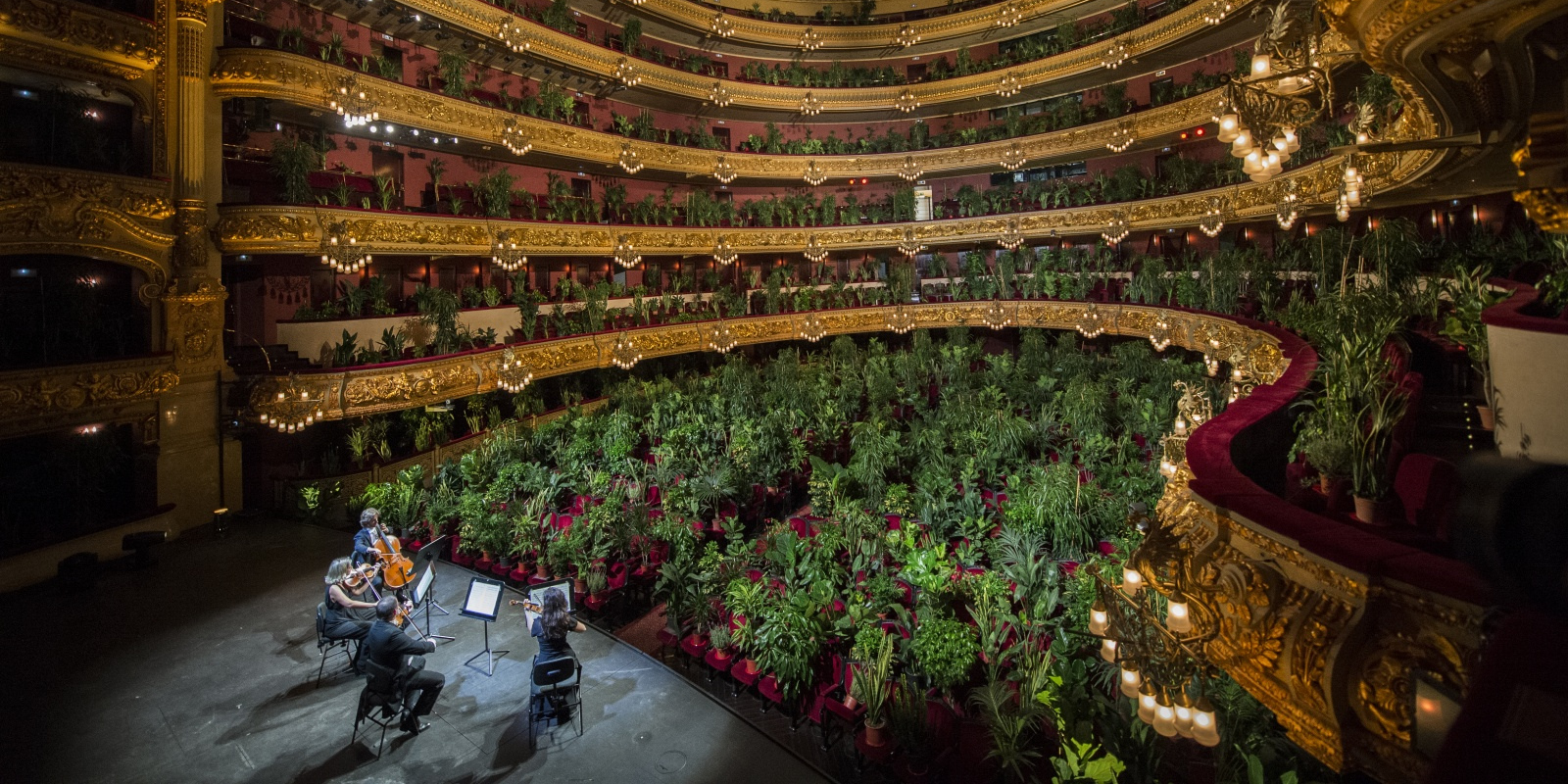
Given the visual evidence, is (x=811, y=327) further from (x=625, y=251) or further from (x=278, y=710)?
(x=278, y=710)

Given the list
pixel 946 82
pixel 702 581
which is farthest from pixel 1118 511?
pixel 946 82

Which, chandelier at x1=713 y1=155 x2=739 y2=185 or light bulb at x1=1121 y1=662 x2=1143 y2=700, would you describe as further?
chandelier at x1=713 y1=155 x2=739 y2=185

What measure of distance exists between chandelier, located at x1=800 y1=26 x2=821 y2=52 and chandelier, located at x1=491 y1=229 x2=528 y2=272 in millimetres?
15790

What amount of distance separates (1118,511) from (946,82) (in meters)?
22.2

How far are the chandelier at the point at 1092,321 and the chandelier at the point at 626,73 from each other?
17.2 metres

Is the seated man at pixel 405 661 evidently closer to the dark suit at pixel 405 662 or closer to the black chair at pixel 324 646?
the dark suit at pixel 405 662

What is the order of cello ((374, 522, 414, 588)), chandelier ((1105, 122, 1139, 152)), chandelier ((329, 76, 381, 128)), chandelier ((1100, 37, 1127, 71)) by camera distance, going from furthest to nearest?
chandelier ((1105, 122, 1139, 152)) → chandelier ((1100, 37, 1127, 71)) → chandelier ((329, 76, 381, 128)) → cello ((374, 522, 414, 588))

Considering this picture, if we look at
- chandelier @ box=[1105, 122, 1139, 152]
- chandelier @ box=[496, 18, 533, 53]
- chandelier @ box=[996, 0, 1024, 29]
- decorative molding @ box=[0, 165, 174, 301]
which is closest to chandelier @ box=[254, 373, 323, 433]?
decorative molding @ box=[0, 165, 174, 301]

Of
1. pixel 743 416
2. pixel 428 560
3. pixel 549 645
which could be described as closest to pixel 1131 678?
pixel 549 645

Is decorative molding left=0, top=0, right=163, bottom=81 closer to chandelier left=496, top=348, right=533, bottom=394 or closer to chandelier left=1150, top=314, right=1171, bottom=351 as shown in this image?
chandelier left=496, top=348, right=533, bottom=394

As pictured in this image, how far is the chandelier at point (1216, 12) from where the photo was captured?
58.2 ft

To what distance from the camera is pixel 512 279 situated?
69.3 feet

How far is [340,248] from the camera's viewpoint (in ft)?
47.8

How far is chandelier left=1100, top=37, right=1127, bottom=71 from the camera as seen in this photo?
2233cm
